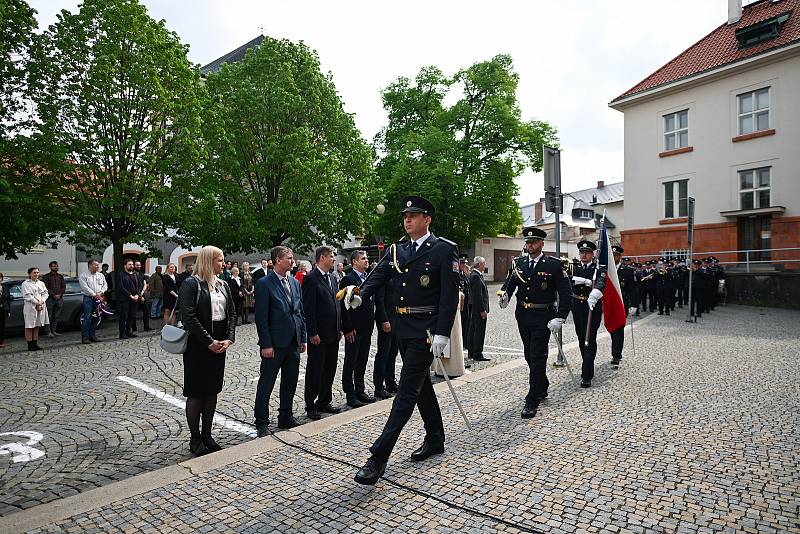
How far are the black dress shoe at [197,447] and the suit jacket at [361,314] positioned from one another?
2.26 meters

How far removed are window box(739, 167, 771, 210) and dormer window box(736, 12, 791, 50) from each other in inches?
249

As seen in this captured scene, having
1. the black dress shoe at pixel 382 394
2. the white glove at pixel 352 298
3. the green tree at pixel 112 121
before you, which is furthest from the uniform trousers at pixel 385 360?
the green tree at pixel 112 121

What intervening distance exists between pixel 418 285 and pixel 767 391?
5.31 m

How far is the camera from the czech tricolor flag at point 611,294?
8.26 m

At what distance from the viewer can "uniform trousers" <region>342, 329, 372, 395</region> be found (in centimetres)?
663

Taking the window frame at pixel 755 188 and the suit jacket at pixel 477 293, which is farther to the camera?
the window frame at pixel 755 188

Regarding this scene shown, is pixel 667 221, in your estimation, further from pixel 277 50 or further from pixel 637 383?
pixel 637 383

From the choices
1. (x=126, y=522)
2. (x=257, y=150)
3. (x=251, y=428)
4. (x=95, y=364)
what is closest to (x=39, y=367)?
(x=95, y=364)

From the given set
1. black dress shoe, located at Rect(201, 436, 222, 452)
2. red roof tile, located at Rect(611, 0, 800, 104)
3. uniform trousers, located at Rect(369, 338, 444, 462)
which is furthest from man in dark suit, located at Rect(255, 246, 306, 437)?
red roof tile, located at Rect(611, 0, 800, 104)

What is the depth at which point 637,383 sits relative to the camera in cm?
748

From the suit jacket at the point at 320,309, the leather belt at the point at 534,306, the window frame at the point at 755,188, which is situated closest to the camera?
the suit jacket at the point at 320,309

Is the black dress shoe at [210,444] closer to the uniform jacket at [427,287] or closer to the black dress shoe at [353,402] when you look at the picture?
the black dress shoe at [353,402]

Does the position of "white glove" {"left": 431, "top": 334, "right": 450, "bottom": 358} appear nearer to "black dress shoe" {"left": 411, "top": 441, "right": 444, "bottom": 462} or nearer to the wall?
"black dress shoe" {"left": 411, "top": 441, "right": 444, "bottom": 462}

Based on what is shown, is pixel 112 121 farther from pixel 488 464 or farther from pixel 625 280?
pixel 488 464
